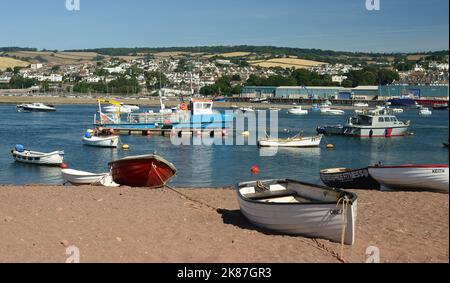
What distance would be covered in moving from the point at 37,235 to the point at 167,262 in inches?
117

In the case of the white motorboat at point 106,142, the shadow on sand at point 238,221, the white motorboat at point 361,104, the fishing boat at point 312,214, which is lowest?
the white motorboat at point 361,104

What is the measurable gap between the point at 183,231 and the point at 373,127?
4262cm

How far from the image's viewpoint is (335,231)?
10992 millimetres

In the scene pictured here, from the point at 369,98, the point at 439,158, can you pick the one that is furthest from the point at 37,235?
the point at 369,98

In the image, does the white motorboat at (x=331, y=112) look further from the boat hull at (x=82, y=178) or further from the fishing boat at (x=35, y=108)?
the boat hull at (x=82, y=178)

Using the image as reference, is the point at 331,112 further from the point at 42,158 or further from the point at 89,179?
the point at 89,179

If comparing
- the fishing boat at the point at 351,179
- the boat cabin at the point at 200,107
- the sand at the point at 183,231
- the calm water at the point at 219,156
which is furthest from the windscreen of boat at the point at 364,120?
the sand at the point at 183,231

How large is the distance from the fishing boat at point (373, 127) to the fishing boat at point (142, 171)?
117ft

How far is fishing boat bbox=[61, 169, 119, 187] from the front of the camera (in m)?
19.0

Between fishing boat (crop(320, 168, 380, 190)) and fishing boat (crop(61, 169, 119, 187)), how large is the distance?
7.17 m

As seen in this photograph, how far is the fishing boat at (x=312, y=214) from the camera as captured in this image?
10.8 m

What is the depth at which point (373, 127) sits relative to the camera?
171ft

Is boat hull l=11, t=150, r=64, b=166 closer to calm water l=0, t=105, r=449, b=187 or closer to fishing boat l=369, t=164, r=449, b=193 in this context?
calm water l=0, t=105, r=449, b=187
